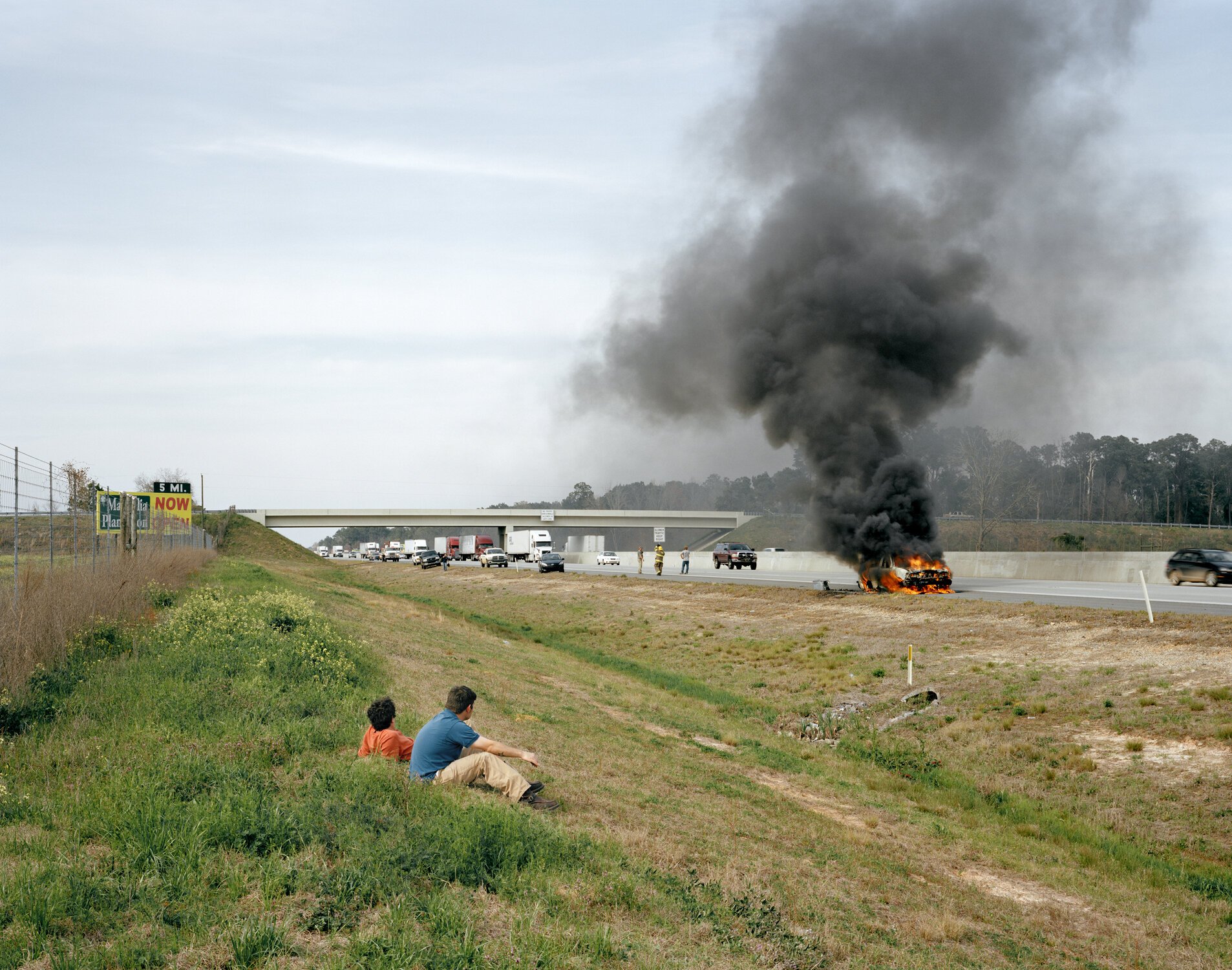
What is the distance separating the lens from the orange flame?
3616 cm

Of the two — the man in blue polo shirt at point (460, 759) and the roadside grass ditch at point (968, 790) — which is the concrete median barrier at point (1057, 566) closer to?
the roadside grass ditch at point (968, 790)

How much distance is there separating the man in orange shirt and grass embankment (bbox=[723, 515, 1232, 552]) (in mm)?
70856

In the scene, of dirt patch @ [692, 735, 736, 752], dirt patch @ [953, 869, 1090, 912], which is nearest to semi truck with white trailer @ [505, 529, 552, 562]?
dirt patch @ [692, 735, 736, 752]

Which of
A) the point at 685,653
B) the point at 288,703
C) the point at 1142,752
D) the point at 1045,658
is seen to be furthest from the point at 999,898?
the point at 685,653

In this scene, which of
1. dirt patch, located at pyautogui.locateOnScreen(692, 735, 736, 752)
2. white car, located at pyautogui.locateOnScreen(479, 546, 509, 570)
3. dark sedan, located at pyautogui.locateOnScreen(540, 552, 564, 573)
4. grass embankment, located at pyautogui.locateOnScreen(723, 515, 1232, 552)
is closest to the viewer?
dirt patch, located at pyautogui.locateOnScreen(692, 735, 736, 752)

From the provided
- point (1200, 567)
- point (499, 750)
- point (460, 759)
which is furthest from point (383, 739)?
point (1200, 567)

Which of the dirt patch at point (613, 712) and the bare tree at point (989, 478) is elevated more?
the bare tree at point (989, 478)

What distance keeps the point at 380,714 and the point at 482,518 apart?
11007 cm

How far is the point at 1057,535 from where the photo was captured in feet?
312

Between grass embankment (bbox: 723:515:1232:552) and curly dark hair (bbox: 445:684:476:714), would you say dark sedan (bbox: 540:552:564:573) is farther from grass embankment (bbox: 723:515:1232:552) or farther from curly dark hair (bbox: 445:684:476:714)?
curly dark hair (bbox: 445:684:476:714)

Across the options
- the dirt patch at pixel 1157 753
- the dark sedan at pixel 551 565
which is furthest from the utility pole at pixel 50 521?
the dark sedan at pixel 551 565

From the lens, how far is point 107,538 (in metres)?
22.5

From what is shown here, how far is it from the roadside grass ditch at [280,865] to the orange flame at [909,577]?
29684mm

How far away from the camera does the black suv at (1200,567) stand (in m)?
34.7
